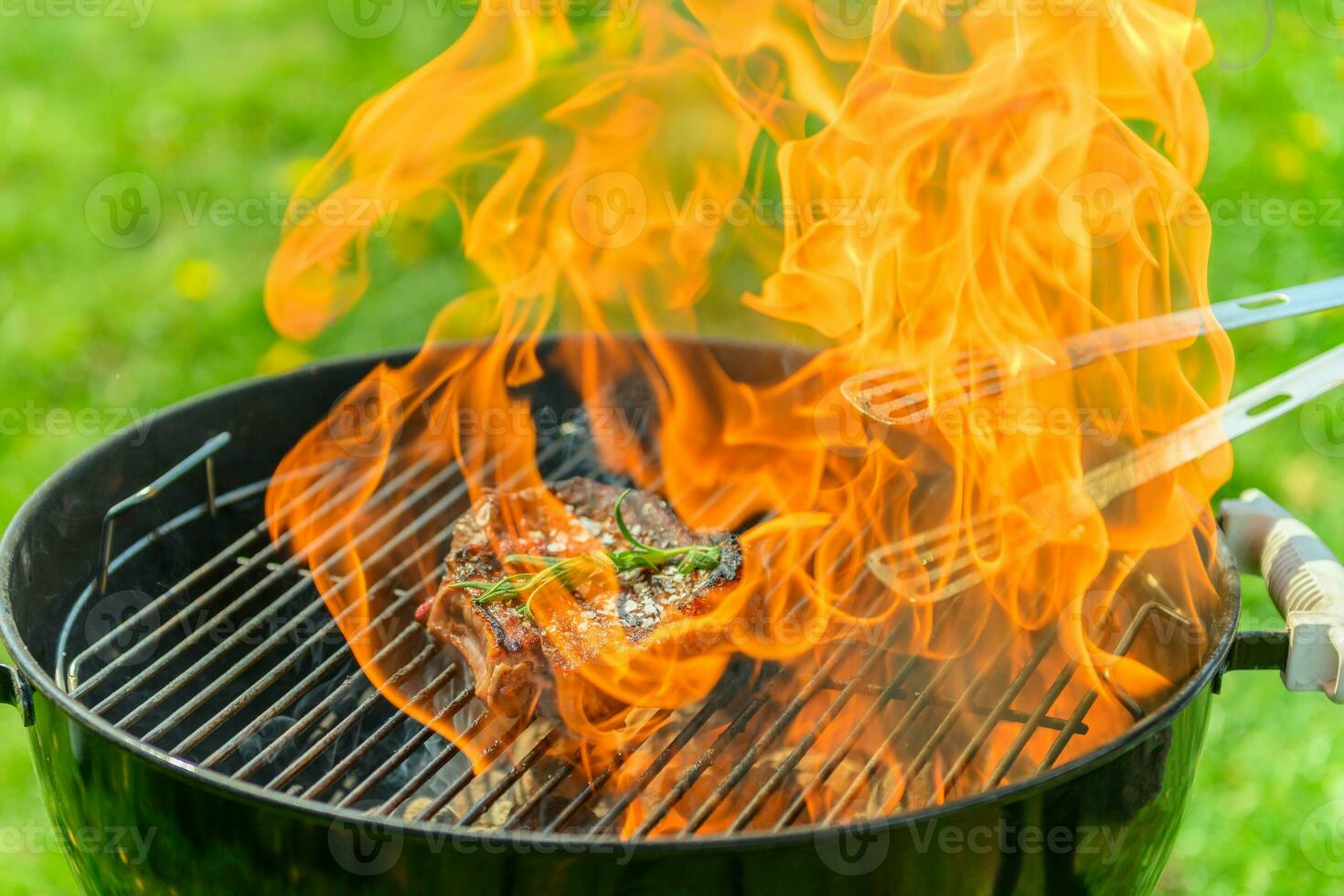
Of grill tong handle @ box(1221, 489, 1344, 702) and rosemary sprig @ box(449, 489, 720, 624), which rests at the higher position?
rosemary sprig @ box(449, 489, 720, 624)

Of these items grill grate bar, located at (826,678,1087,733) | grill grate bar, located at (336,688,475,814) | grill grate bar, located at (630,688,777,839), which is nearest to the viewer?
grill grate bar, located at (630,688,777,839)

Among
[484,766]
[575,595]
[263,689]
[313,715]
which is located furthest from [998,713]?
[263,689]

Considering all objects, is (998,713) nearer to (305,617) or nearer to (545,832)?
(545,832)

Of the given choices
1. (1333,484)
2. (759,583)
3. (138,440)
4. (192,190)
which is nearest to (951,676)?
(759,583)

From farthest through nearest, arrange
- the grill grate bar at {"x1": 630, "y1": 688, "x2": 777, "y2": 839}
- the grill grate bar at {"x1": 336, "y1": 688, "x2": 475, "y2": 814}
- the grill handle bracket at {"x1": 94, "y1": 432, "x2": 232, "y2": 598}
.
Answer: the grill handle bracket at {"x1": 94, "y1": 432, "x2": 232, "y2": 598} < the grill grate bar at {"x1": 336, "y1": 688, "x2": 475, "y2": 814} < the grill grate bar at {"x1": 630, "y1": 688, "x2": 777, "y2": 839}

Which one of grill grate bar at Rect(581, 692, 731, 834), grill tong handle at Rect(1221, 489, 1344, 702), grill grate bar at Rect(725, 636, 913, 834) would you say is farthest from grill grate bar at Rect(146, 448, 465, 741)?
grill tong handle at Rect(1221, 489, 1344, 702)

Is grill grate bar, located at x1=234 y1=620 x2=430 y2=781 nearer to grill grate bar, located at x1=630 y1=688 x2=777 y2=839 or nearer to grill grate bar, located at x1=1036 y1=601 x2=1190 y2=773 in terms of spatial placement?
grill grate bar, located at x1=630 y1=688 x2=777 y2=839

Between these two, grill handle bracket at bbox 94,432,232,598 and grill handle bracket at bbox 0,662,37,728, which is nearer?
grill handle bracket at bbox 0,662,37,728

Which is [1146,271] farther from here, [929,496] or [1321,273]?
[929,496]
